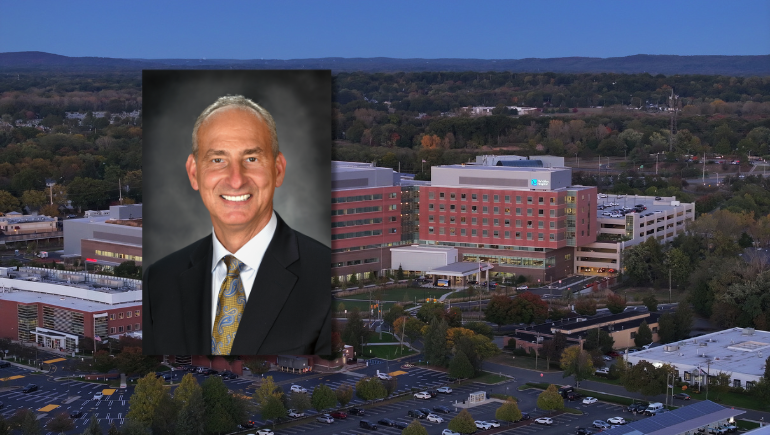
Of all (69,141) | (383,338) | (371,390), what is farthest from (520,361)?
(69,141)

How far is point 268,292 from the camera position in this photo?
5.47 metres

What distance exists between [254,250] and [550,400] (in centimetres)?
517

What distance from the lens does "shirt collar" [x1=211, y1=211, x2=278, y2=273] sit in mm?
5469

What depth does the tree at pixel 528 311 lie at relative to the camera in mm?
13102

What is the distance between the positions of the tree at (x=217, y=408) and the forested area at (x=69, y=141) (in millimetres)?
11592

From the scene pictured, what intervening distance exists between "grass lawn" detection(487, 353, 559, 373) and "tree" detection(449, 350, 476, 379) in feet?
2.54

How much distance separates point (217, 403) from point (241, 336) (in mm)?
4143

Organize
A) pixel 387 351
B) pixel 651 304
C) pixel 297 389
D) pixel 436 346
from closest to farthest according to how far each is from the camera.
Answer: pixel 297 389
pixel 436 346
pixel 387 351
pixel 651 304

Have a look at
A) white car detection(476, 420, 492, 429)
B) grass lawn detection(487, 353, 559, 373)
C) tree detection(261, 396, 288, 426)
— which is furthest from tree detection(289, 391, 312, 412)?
grass lawn detection(487, 353, 559, 373)

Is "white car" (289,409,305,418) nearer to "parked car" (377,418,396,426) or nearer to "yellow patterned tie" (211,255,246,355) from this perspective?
"parked car" (377,418,396,426)

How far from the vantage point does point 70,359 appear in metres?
11.9

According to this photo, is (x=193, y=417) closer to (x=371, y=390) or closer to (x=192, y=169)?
(x=371, y=390)

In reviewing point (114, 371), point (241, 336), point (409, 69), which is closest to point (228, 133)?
point (241, 336)

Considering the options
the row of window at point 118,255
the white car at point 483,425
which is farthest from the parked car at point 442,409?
the row of window at point 118,255
